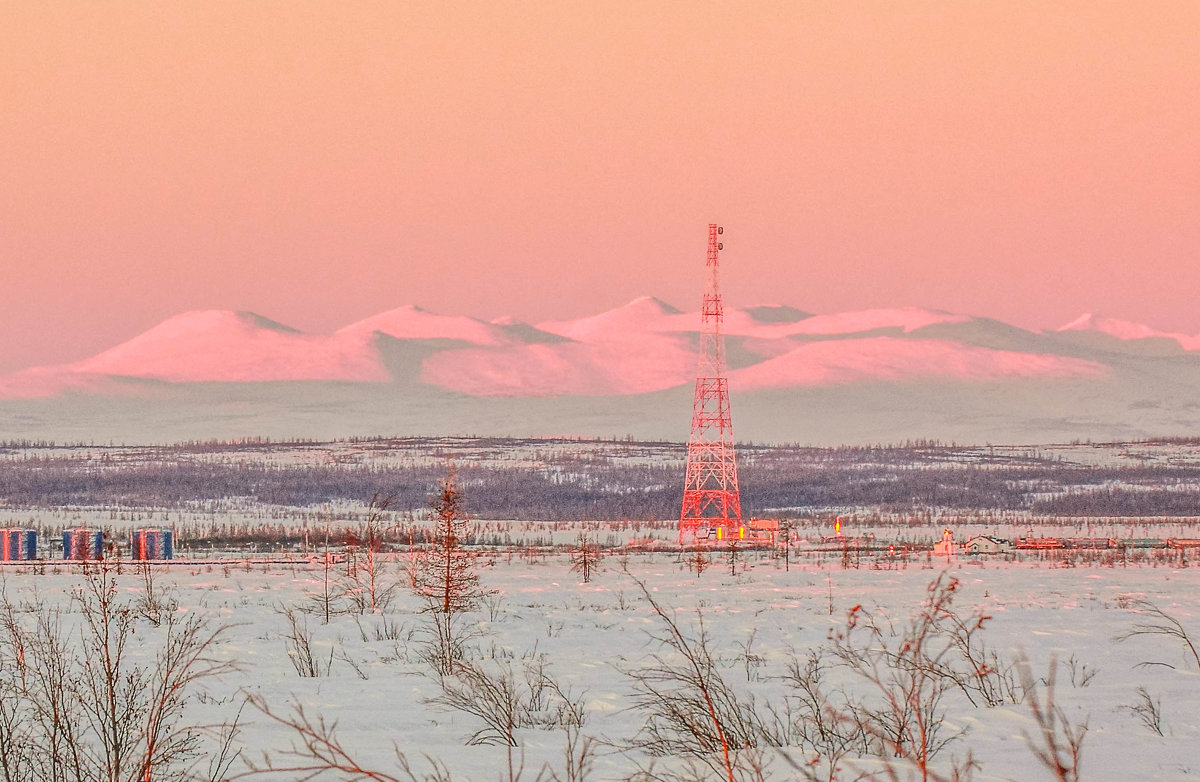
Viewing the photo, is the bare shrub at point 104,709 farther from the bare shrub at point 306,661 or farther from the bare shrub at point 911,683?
the bare shrub at point 911,683

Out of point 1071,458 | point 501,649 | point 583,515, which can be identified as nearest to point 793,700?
point 501,649

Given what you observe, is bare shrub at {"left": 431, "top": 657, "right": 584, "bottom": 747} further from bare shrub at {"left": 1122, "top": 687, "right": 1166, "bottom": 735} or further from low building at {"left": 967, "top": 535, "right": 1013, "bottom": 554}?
low building at {"left": 967, "top": 535, "right": 1013, "bottom": 554}

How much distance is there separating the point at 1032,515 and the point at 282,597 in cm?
8249

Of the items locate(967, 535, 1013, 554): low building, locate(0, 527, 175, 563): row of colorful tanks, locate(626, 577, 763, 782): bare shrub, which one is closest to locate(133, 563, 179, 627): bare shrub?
locate(626, 577, 763, 782): bare shrub

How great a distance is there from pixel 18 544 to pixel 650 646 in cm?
3682

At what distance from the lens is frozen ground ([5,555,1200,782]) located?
36.2 ft

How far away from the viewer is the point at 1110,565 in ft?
136

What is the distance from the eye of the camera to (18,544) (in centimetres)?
4869

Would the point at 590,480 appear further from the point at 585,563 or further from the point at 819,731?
the point at 819,731

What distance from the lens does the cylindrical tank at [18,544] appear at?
4847 cm

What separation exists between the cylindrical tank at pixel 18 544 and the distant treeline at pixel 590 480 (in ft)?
167

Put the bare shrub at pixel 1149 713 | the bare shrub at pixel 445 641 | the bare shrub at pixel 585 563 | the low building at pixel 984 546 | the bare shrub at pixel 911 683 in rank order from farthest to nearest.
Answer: the low building at pixel 984 546 < the bare shrub at pixel 585 563 < the bare shrub at pixel 445 641 < the bare shrub at pixel 1149 713 < the bare shrub at pixel 911 683

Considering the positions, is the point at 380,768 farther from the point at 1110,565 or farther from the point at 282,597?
the point at 1110,565

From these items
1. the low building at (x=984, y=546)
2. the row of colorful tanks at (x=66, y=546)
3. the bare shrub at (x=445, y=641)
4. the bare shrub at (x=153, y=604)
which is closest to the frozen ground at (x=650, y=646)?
the bare shrub at (x=445, y=641)
